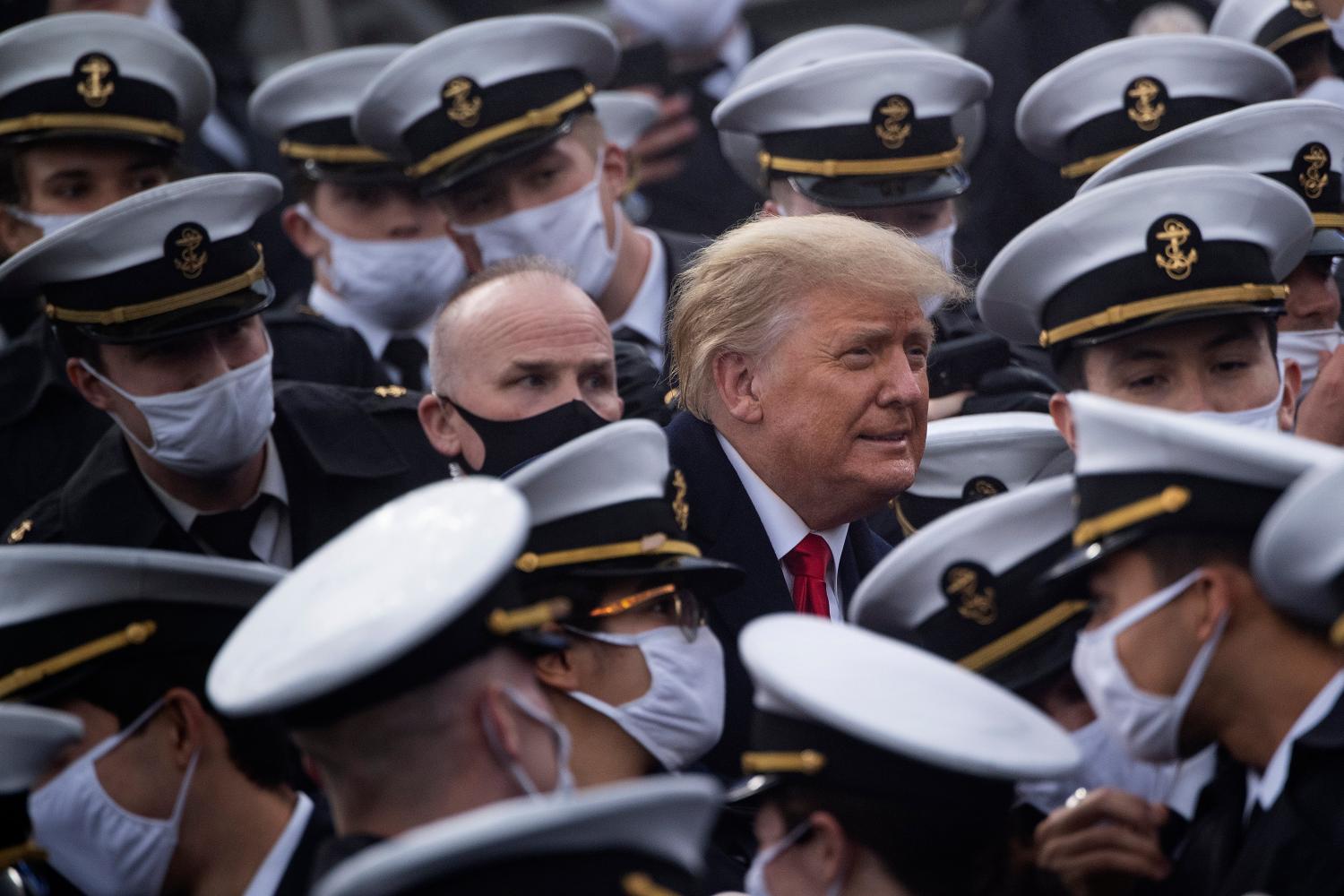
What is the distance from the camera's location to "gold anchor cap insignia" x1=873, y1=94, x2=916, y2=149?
5.83 meters

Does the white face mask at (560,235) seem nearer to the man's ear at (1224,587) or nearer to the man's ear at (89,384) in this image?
the man's ear at (89,384)

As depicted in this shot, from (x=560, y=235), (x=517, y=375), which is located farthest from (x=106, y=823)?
(x=560, y=235)

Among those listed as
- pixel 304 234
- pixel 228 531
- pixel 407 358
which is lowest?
pixel 407 358

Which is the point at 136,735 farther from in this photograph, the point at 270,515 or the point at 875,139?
the point at 875,139

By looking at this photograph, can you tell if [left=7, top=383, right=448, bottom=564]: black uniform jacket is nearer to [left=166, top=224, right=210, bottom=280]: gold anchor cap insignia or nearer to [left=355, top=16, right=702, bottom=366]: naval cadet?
[left=166, top=224, right=210, bottom=280]: gold anchor cap insignia

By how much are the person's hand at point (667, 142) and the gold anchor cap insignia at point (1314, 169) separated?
11.5ft

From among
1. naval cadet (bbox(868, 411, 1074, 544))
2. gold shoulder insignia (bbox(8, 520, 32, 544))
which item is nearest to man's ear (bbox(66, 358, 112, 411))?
gold shoulder insignia (bbox(8, 520, 32, 544))

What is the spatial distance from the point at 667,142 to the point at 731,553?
12.2ft

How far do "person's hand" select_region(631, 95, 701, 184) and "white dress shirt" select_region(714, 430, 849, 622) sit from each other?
3406 millimetres

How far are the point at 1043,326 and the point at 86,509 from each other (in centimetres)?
254

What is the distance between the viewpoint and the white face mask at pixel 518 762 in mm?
2904

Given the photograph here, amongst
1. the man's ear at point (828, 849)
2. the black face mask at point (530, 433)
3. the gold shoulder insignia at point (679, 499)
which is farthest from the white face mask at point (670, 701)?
the black face mask at point (530, 433)

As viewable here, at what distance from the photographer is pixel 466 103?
6039mm

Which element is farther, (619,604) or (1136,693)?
(619,604)
